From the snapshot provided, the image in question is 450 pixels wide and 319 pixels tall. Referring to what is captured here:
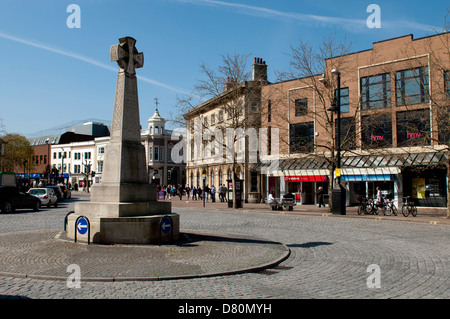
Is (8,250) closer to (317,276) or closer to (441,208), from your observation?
(317,276)

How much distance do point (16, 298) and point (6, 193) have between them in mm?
20635

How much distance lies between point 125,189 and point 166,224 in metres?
1.60

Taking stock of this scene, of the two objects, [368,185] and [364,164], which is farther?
[368,185]

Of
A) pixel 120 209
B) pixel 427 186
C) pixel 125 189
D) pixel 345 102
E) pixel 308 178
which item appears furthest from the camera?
pixel 308 178

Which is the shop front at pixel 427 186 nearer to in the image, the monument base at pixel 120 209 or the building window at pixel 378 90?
the building window at pixel 378 90

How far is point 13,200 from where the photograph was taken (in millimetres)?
24016

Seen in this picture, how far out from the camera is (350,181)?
32906 mm

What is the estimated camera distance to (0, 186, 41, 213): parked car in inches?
922

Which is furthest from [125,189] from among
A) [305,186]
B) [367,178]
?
[305,186]

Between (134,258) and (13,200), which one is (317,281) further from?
(13,200)

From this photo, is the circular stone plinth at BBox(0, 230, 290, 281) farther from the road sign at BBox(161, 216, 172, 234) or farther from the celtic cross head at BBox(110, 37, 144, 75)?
the celtic cross head at BBox(110, 37, 144, 75)

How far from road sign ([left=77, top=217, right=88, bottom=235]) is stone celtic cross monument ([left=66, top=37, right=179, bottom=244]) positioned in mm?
245

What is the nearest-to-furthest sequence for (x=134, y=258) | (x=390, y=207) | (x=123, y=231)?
(x=134, y=258) → (x=123, y=231) → (x=390, y=207)

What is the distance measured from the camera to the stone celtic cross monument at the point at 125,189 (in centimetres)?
1038
